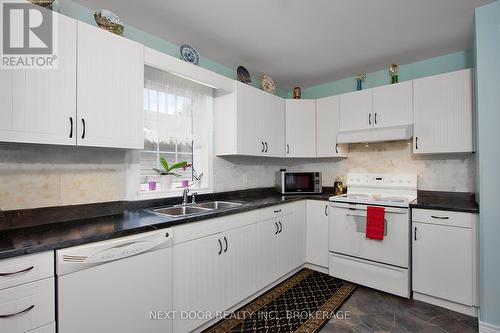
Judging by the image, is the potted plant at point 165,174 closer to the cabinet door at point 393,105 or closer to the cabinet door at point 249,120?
the cabinet door at point 249,120

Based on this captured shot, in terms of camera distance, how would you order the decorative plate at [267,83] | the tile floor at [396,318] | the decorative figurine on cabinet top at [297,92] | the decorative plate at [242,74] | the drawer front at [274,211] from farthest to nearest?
1. the decorative figurine on cabinet top at [297,92]
2. the decorative plate at [267,83]
3. the decorative plate at [242,74]
4. the drawer front at [274,211]
5. the tile floor at [396,318]

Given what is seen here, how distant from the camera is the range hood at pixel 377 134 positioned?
8.58ft

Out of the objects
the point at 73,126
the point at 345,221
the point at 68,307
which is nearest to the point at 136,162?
the point at 73,126

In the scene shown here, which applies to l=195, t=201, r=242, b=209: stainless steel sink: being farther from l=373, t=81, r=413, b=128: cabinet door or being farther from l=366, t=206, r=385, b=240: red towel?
l=373, t=81, r=413, b=128: cabinet door

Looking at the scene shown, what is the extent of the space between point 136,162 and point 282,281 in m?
1.97

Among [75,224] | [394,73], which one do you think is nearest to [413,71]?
[394,73]

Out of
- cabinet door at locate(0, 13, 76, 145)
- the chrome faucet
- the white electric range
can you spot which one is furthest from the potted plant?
the white electric range

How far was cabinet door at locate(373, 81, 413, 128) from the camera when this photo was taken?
8.83 ft

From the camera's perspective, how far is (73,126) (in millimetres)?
1522

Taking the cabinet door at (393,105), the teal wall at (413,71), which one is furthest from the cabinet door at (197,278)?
the teal wall at (413,71)

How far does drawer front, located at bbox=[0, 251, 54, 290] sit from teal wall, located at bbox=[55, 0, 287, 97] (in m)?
1.64

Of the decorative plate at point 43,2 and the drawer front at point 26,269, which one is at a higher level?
the decorative plate at point 43,2

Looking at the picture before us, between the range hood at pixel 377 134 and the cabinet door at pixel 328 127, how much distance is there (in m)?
0.16

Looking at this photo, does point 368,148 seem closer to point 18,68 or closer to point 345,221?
point 345,221
